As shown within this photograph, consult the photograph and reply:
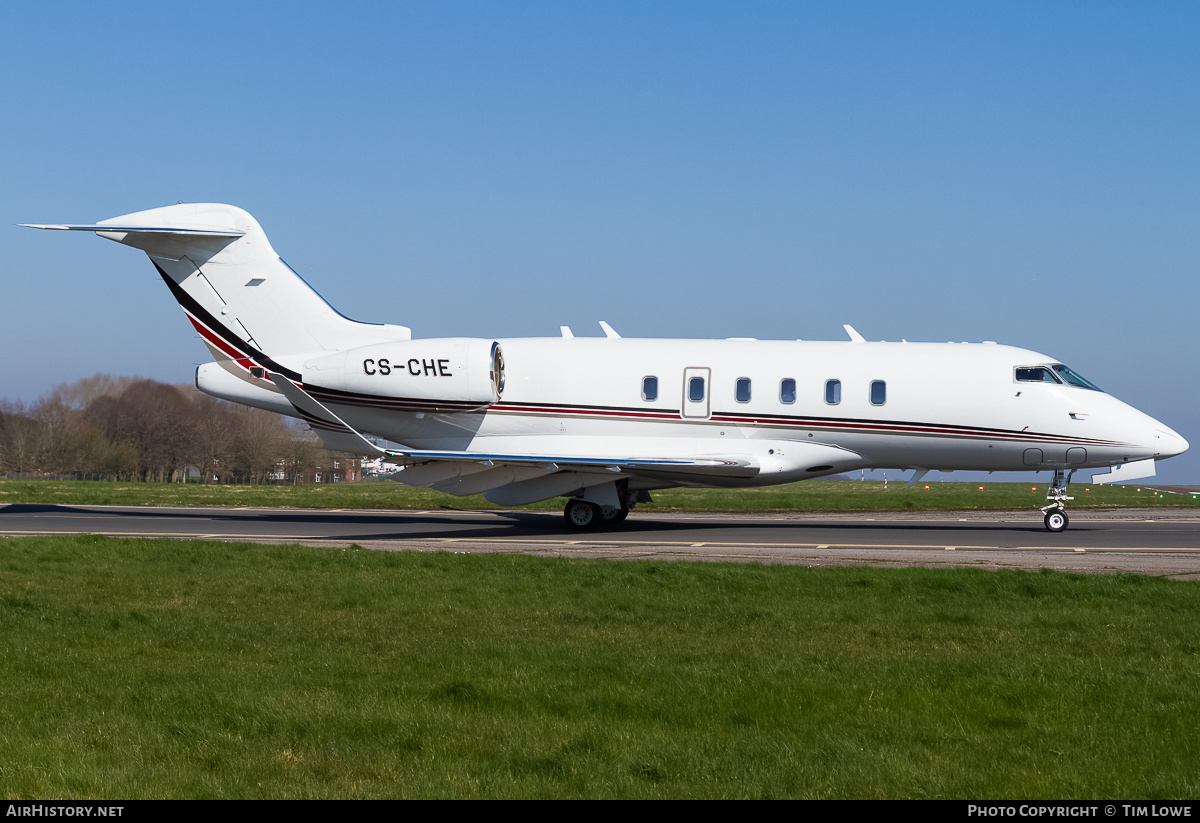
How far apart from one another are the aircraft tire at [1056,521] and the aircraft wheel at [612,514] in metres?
9.05

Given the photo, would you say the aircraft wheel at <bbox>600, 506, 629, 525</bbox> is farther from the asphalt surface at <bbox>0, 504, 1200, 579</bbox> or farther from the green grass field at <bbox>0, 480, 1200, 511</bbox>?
the green grass field at <bbox>0, 480, 1200, 511</bbox>

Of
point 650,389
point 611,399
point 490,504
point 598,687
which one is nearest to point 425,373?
point 611,399

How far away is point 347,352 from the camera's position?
77.3 ft

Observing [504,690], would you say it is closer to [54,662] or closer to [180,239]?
[54,662]

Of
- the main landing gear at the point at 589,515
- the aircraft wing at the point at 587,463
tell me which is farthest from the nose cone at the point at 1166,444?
the main landing gear at the point at 589,515

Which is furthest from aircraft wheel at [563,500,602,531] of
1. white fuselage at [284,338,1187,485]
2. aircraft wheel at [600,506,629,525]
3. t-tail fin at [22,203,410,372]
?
t-tail fin at [22,203,410,372]

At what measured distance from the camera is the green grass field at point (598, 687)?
217 inches

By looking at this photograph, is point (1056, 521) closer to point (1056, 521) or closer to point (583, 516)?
point (1056, 521)

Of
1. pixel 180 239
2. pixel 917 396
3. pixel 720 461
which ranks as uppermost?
pixel 180 239

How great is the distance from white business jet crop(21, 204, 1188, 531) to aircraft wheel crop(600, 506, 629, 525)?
0.05 m

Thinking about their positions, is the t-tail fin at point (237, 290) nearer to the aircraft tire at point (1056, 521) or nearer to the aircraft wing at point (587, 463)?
the aircraft wing at point (587, 463)

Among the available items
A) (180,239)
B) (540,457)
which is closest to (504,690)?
(540,457)

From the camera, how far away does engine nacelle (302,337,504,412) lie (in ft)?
74.8
